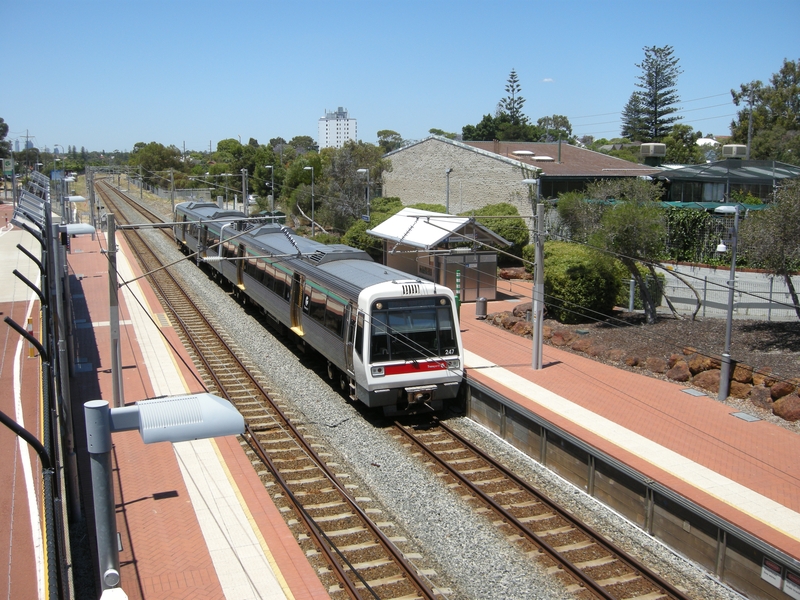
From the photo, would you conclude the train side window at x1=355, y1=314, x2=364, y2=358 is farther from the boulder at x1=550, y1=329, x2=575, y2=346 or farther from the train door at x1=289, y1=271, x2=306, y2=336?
the boulder at x1=550, y1=329, x2=575, y2=346

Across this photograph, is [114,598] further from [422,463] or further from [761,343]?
Answer: [761,343]

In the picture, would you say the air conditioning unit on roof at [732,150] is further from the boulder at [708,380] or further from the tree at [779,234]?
the boulder at [708,380]

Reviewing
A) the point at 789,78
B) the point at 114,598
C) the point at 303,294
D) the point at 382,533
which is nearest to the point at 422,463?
the point at 382,533

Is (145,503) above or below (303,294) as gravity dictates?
below

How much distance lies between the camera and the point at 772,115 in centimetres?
6044

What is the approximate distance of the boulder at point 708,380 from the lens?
15.9 metres

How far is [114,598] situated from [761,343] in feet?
57.2

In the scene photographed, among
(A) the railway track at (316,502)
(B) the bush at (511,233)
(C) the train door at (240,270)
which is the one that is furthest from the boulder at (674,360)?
(B) the bush at (511,233)

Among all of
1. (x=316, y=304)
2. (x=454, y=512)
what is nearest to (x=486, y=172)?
(x=316, y=304)

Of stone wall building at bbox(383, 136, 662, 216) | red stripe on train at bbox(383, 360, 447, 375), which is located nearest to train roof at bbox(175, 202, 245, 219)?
stone wall building at bbox(383, 136, 662, 216)

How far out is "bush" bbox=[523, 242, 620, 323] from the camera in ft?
71.1

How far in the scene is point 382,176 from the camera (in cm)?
4416

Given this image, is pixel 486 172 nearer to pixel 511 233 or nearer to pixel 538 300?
pixel 511 233

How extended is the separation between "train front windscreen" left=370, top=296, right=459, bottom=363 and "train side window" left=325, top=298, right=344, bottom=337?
1.52 metres
